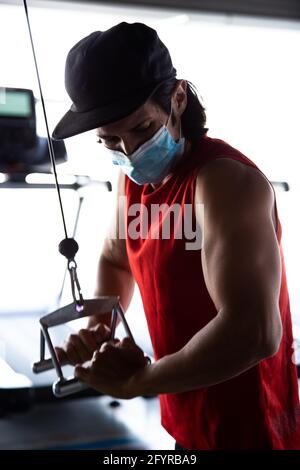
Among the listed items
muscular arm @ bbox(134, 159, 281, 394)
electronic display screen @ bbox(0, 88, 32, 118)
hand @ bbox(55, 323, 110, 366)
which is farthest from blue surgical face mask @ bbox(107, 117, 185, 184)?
electronic display screen @ bbox(0, 88, 32, 118)

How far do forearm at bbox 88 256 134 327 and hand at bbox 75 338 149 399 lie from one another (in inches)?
16.9

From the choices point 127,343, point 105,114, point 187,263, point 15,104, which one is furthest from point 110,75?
point 15,104

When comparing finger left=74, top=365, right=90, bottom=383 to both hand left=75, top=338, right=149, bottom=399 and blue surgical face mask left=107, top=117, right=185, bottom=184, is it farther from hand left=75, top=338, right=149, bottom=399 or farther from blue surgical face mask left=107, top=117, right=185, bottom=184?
blue surgical face mask left=107, top=117, right=185, bottom=184

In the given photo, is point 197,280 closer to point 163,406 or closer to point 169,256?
point 169,256

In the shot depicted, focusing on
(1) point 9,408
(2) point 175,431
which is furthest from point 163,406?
(1) point 9,408

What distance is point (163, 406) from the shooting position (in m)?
1.35

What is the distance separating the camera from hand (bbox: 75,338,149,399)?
3.43ft

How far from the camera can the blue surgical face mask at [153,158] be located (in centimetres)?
123

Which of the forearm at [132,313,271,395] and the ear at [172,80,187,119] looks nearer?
the forearm at [132,313,271,395]

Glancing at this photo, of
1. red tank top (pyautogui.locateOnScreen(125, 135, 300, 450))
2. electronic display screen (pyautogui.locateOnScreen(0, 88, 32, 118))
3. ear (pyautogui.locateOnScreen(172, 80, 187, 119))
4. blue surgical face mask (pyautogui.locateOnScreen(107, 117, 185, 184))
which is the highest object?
electronic display screen (pyautogui.locateOnScreen(0, 88, 32, 118))

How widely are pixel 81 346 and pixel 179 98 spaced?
543 mm

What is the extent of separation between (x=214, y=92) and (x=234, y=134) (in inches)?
15.6

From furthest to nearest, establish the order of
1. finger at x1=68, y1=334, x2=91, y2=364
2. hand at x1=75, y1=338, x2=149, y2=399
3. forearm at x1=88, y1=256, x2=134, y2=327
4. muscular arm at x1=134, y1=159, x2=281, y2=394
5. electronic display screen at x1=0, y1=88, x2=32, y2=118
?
electronic display screen at x1=0, y1=88, x2=32, y2=118 < forearm at x1=88, y1=256, x2=134, y2=327 < finger at x1=68, y1=334, x2=91, y2=364 < hand at x1=75, y1=338, x2=149, y2=399 < muscular arm at x1=134, y1=159, x2=281, y2=394

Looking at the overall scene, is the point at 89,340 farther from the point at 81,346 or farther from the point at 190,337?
the point at 190,337
